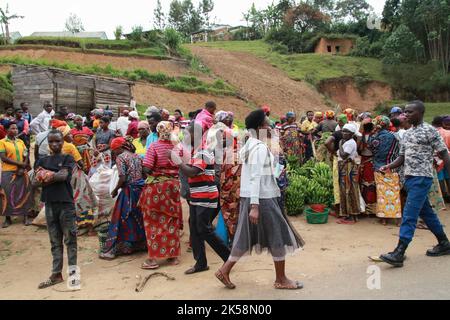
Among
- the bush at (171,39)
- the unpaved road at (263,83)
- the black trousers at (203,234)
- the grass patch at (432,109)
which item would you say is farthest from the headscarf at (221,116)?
the bush at (171,39)

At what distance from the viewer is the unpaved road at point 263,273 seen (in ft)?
13.0

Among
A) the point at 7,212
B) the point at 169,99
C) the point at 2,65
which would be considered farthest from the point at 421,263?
the point at 2,65

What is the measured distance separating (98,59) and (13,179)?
914 inches

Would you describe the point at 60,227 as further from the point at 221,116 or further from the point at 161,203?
the point at 221,116

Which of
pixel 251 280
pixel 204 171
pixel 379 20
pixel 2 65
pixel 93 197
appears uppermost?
pixel 379 20

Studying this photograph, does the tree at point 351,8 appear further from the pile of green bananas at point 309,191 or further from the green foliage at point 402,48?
the pile of green bananas at point 309,191

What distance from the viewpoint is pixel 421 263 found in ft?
14.9

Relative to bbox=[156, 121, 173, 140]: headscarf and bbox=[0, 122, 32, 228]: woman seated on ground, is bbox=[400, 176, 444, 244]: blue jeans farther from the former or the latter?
bbox=[0, 122, 32, 228]: woman seated on ground

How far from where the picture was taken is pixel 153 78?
2572 centimetres

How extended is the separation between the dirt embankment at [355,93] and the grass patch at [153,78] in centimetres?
1143

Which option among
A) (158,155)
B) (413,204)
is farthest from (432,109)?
(158,155)

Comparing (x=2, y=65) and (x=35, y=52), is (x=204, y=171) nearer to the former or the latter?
(x=2, y=65)
